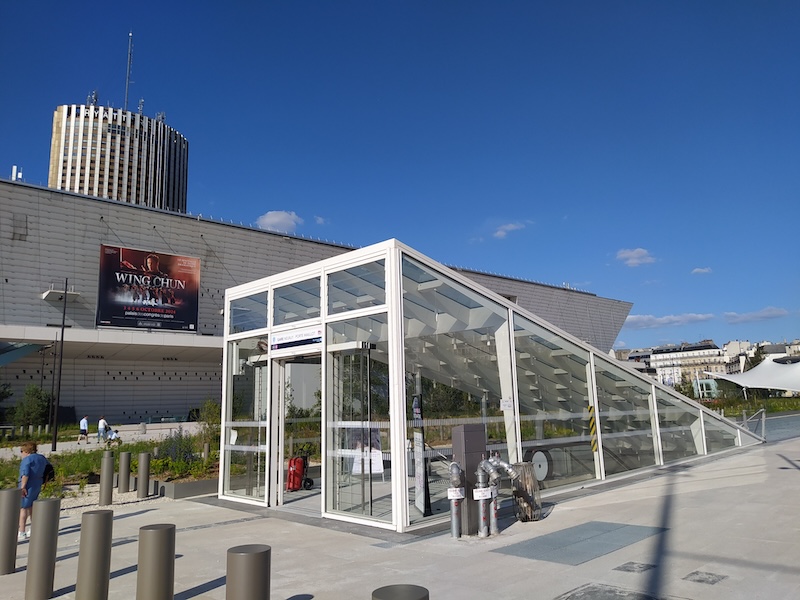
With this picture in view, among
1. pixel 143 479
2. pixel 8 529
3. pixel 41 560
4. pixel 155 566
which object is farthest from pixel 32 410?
pixel 155 566

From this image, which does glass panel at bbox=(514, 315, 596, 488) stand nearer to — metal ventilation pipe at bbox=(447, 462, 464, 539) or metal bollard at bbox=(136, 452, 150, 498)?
metal ventilation pipe at bbox=(447, 462, 464, 539)

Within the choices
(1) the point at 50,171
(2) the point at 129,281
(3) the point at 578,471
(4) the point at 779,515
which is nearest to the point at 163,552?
(4) the point at 779,515

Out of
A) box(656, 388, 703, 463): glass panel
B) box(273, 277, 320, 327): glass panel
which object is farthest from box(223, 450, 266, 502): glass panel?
box(656, 388, 703, 463): glass panel

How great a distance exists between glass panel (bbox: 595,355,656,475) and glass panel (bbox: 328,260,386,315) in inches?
262

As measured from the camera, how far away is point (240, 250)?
48344 millimetres

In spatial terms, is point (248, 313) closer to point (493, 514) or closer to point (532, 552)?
point (493, 514)

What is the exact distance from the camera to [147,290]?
141 feet

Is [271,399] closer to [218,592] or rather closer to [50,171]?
[218,592]

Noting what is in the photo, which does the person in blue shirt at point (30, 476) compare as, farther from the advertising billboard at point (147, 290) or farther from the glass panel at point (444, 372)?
the advertising billboard at point (147, 290)

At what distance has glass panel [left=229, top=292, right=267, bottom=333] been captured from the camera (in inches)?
458

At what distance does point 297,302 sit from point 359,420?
271cm

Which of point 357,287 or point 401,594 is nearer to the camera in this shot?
point 401,594

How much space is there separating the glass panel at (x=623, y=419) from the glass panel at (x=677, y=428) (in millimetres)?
644

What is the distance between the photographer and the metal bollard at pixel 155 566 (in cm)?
500
